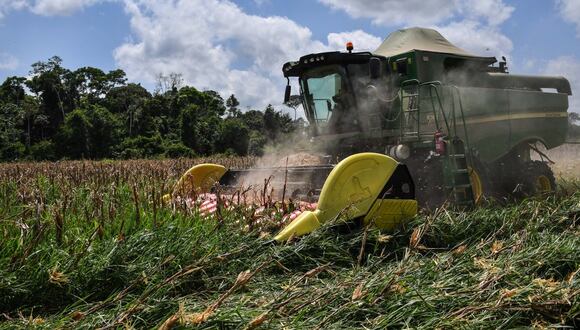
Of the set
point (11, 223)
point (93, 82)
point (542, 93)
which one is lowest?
point (11, 223)

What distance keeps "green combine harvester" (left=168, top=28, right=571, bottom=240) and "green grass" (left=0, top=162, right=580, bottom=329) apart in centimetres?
Result: 75

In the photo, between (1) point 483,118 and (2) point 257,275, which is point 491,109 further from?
(2) point 257,275

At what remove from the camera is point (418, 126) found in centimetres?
639

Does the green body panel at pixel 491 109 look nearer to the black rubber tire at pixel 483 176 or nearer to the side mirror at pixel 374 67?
the black rubber tire at pixel 483 176

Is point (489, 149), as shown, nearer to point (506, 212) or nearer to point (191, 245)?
point (506, 212)

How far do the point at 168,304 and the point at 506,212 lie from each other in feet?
12.4


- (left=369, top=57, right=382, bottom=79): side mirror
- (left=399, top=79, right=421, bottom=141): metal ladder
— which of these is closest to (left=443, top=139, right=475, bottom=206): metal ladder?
(left=399, top=79, right=421, bottom=141): metal ladder

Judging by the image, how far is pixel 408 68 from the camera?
7.48m

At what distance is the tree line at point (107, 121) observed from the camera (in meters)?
38.2

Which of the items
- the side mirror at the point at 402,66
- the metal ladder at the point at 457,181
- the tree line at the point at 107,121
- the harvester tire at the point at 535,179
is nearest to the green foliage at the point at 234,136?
the tree line at the point at 107,121

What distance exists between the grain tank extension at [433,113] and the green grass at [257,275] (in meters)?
1.48

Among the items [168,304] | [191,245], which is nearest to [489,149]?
[191,245]

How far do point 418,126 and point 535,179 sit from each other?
282 centimetres

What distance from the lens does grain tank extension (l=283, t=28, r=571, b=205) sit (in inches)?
247
